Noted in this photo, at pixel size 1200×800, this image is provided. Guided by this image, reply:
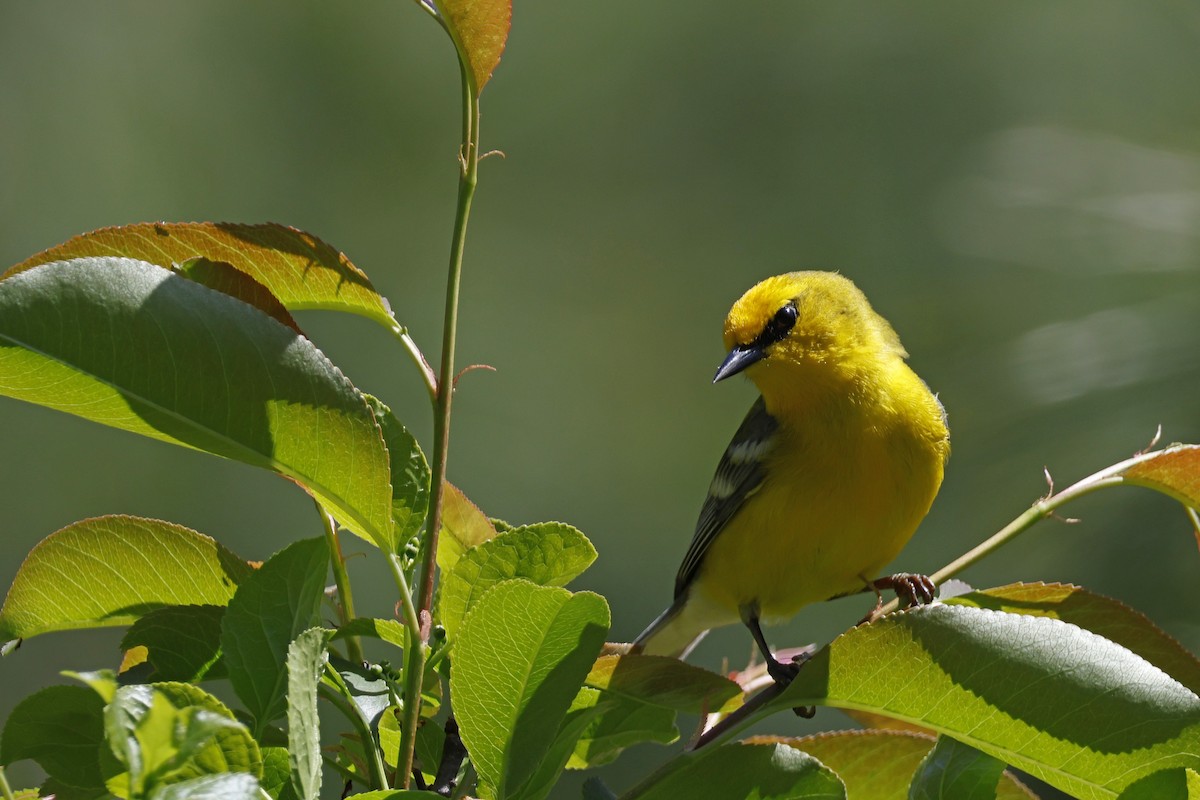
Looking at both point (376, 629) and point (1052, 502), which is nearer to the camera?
point (376, 629)

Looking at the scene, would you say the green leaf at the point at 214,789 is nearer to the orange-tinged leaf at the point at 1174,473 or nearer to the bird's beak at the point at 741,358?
the orange-tinged leaf at the point at 1174,473

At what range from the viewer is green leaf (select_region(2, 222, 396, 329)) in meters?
1.06

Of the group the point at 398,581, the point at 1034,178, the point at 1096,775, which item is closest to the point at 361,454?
the point at 398,581

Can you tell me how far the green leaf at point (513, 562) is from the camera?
106cm

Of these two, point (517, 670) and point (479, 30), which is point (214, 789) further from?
point (479, 30)

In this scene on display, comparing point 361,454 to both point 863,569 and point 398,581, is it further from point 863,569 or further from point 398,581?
point 863,569

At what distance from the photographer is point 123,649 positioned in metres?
1.11

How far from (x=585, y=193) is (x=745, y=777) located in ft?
29.8

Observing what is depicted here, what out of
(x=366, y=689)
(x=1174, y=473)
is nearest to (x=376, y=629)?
(x=366, y=689)

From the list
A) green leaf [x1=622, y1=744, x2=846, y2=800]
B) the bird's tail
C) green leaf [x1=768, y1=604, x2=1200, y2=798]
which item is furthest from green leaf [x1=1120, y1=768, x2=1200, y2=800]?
the bird's tail

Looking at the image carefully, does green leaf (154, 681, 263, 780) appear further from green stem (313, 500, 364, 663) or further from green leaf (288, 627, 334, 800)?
green stem (313, 500, 364, 663)

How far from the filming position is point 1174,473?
1.24 m

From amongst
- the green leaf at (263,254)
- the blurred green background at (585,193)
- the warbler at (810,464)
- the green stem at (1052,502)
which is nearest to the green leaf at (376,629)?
the green leaf at (263,254)

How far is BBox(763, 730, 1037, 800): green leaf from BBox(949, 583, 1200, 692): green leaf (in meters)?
0.16
